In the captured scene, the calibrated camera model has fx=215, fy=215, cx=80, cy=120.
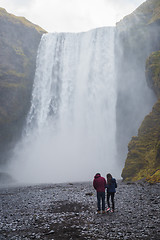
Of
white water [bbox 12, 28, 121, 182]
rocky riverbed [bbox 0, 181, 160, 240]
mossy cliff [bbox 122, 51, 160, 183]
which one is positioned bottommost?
rocky riverbed [bbox 0, 181, 160, 240]

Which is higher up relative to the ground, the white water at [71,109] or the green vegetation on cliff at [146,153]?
the white water at [71,109]

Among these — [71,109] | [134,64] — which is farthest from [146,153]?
[71,109]

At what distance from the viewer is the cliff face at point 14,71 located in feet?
140

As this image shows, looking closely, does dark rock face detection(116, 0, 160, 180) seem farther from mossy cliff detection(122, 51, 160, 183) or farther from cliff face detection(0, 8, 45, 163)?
cliff face detection(0, 8, 45, 163)

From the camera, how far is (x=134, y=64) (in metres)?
39.3

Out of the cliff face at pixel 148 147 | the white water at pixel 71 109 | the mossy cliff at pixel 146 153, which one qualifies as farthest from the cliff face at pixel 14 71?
the mossy cliff at pixel 146 153

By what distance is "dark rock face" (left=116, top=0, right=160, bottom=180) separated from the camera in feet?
119

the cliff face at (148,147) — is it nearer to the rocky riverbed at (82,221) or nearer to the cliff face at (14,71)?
the rocky riverbed at (82,221)

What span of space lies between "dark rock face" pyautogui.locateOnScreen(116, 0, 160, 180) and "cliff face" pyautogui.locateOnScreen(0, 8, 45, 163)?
63.6ft

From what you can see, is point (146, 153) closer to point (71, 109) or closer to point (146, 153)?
point (146, 153)

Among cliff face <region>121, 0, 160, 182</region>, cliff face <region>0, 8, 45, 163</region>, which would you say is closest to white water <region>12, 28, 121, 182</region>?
cliff face <region>0, 8, 45, 163</region>

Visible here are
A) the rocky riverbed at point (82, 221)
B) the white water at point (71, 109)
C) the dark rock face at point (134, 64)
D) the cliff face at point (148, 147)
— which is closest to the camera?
the rocky riverbed at point (82, 221)

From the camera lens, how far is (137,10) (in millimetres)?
41875

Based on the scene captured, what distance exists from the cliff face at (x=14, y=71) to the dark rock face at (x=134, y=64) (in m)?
19.4
